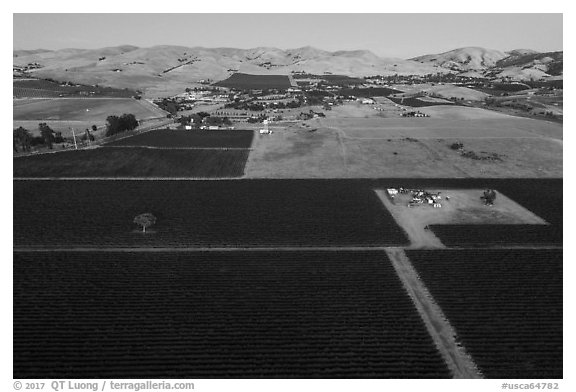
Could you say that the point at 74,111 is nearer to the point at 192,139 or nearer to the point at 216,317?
the point at 192,139

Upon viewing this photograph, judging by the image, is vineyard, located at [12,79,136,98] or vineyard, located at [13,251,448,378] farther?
vineyard, located at [12,79,136,98]

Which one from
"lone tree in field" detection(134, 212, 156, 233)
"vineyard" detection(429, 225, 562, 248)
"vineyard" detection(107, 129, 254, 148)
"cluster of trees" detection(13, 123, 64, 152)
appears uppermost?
"cluster of trees" detection(13, 123, 64, 152)

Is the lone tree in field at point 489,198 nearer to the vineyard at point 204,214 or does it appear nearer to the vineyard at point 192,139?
the vineyard at point 204,214

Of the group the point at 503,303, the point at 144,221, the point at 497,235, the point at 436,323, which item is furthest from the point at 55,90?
the point at 503,303

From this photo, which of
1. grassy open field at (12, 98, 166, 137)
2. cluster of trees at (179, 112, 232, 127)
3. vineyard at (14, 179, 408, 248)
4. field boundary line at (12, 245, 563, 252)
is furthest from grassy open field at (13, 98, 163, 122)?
field boundary line at (12, 245, 563, 252)

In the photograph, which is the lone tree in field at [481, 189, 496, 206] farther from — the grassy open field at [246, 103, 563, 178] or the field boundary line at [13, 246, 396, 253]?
the field boundary line at [13, 246, 396, 253]

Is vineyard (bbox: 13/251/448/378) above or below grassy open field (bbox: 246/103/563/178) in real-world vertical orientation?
below

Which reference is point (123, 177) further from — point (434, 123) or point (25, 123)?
point (434, 123)
